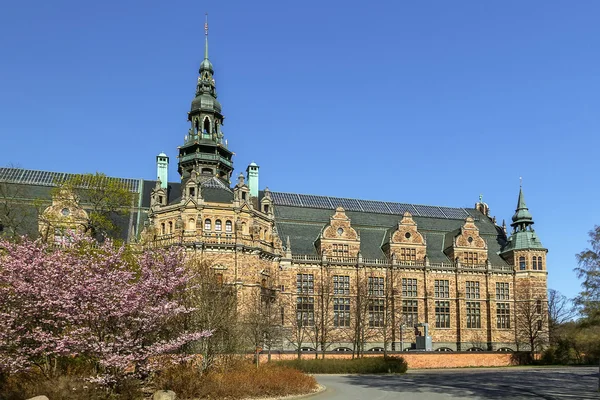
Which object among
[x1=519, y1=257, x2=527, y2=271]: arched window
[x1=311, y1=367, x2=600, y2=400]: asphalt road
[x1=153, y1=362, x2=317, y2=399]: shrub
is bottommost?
[x1=311, y1=367, x2=600, y2=400]: asphalt road

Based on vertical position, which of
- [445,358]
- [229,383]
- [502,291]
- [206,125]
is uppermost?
[206,125]

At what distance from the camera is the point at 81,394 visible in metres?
23.6

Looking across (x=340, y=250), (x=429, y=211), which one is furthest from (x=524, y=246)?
(x=340, y=250)

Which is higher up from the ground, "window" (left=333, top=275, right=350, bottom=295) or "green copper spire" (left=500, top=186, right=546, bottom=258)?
"green copper spire" (left=500, top=186, right=546, bottom=258)

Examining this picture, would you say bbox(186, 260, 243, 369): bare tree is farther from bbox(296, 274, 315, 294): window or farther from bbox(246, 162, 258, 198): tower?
bbox(246, 162, 258, 198): tower

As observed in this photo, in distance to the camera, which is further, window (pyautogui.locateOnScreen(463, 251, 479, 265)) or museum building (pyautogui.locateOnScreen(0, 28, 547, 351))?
window (pyautogui.locateOnScreen(463, 251, 479, 265))

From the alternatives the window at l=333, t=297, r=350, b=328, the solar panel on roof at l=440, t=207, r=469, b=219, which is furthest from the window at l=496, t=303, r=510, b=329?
the window at l=333, t=297, r=350, b=328

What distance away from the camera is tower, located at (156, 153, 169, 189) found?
67938 mm

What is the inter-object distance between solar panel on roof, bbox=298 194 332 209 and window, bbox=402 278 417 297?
40.5 feet

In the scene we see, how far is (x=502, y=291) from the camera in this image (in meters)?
73.4

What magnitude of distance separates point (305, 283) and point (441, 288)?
1557 centimetres

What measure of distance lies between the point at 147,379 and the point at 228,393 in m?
3.33

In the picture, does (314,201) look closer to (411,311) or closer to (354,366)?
(411,311)

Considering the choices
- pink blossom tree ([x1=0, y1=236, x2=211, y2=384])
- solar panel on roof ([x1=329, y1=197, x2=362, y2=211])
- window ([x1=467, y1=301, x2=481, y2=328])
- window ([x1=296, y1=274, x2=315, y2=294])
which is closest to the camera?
pink blossom tree ([x1=0, y1=236, x2=211, y2=384])
